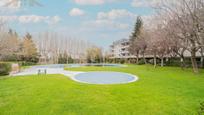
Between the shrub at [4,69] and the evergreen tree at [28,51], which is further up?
the evergreen tree at [28,51]

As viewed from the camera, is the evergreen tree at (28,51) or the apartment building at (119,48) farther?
the apartment building at (119,48)

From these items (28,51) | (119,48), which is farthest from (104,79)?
(119,48)

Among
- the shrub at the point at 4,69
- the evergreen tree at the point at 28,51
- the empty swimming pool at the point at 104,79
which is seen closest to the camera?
the empty swimming pool at the point at 104,79

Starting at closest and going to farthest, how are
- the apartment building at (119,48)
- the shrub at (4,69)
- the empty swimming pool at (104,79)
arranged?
the empty swimming pool at (104,79) → the shrub at (4,69) → the apartment building at (119,48)

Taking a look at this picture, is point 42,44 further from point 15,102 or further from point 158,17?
point 15,102

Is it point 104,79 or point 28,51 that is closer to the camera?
point 104,79

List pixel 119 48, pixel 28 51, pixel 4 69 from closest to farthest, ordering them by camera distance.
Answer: pixel 4 69
pixel 28 51
pixel 119 48

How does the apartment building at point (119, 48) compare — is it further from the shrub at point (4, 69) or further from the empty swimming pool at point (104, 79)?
the shrub at point (4, 69)

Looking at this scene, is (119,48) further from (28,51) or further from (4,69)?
(4,69)

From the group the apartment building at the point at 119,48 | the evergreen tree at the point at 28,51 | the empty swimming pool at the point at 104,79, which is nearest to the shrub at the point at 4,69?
the empty swimming pool at the point at 104,79

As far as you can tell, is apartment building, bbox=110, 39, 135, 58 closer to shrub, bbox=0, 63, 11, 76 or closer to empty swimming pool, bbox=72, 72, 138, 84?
empty swimming pool, bbox=72, 72, 138, 84

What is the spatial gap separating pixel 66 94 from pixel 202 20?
6.07m

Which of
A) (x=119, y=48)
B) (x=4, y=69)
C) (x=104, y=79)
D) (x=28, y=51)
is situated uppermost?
(x=119, y=48)

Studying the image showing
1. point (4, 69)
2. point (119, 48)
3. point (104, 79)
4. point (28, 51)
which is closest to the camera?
point (104, 79)
